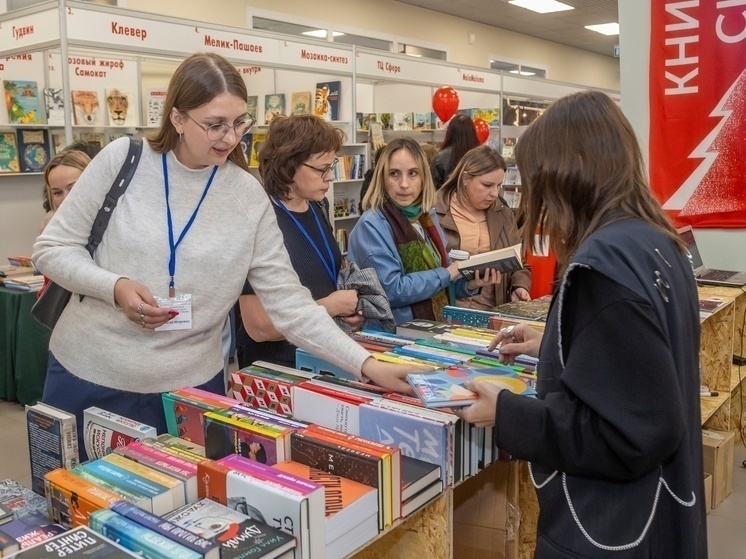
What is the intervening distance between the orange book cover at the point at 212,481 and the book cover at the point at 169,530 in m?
0.13

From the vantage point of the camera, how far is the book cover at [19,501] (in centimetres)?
127

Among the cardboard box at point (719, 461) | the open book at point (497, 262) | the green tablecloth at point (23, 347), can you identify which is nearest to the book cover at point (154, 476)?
the open book at point (497, 262)

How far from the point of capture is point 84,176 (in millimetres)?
1624

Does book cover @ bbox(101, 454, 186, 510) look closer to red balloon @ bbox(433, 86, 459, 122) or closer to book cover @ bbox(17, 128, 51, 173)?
book cover @ bbox(17, 128, 51, 173)

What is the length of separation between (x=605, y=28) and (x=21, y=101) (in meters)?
10.3

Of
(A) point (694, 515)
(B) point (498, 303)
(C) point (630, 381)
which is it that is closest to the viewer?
(C) point (630, 381)

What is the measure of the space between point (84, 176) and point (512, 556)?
4.81 ft

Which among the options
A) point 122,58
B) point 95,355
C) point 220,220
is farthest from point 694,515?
point 122,58

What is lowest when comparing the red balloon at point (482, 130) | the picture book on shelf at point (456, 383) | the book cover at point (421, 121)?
the picture book on shelf at point (456, 383)

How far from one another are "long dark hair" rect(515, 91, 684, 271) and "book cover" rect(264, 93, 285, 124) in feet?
18.7

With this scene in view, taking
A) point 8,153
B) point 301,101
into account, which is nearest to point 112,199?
point 8,153

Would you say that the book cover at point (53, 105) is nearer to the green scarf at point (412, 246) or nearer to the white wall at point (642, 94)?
the green scarf at point (412, 246)

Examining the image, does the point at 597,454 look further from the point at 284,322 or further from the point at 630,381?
the point at 284,322

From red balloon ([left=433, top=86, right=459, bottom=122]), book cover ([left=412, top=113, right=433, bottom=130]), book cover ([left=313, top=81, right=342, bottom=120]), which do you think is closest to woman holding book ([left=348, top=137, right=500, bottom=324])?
book cover ([left=313, top=81, right=342, bottom=120])
